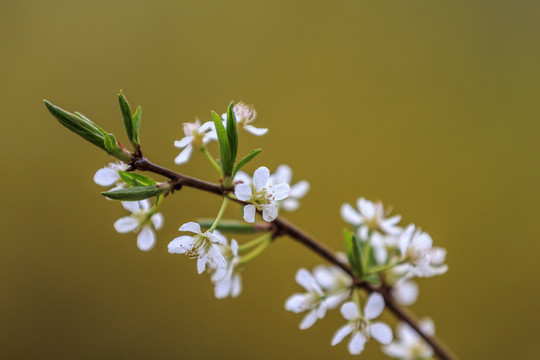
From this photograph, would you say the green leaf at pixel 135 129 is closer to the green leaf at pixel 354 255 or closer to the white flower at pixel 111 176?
the white flower at pixel 111 176

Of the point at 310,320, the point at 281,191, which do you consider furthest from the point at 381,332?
the point at 281,191

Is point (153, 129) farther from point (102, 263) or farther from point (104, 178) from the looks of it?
point (104, 178)

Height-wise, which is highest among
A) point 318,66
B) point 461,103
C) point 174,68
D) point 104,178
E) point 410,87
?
point 174,68

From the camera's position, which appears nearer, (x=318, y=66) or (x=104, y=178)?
(x=104, y=178)

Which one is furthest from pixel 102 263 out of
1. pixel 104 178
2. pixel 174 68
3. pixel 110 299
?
pixel 104 178

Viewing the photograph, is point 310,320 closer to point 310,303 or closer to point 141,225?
point 310,303

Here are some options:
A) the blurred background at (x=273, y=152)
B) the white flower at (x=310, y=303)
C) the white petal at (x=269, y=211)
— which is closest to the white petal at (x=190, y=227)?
the white petal at (x=269, y=211)

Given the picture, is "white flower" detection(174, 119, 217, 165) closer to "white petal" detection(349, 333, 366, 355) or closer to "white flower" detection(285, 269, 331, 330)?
"white flower" detection(285, 269, 331, 330)
